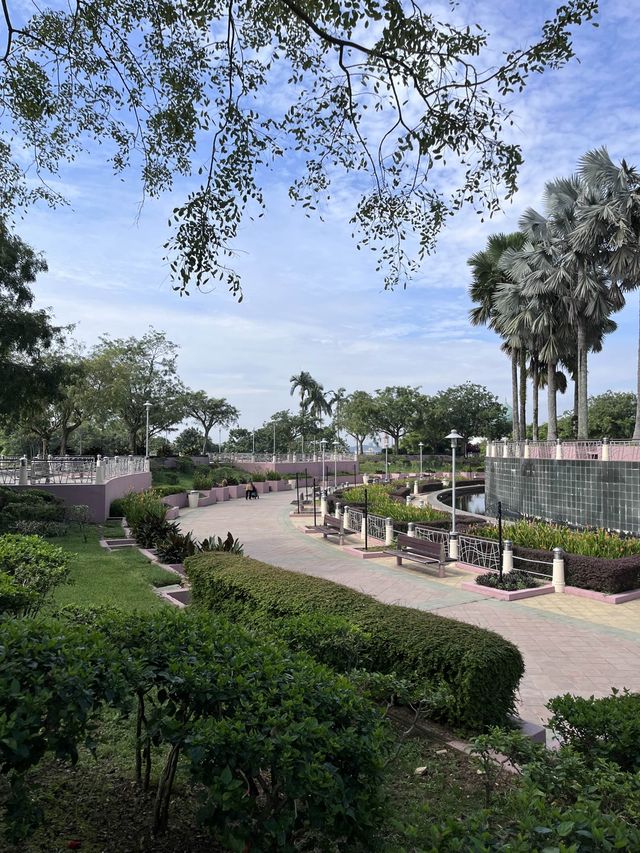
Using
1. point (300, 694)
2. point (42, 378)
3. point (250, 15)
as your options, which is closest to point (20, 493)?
point (42, 378)

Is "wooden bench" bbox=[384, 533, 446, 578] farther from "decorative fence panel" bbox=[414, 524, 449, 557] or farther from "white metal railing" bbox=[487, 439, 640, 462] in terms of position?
"white metal railing" bbox=[487, 439, 640, 462]

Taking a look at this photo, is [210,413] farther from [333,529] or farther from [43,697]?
[43,697]

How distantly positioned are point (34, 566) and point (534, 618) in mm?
7225

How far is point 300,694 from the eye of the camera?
2.51 m

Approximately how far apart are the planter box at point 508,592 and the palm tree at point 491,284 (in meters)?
21.7

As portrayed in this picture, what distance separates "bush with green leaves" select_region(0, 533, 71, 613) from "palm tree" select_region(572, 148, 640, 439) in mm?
19310

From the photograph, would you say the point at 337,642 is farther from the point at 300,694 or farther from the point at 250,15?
the point at 250,15

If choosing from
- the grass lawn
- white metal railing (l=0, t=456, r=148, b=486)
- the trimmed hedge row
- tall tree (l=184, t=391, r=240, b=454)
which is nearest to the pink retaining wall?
white metal railing (l=0, t=456, r=148, b=486)

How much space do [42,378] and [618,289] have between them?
21.2 m

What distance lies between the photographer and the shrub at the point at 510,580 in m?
10.7

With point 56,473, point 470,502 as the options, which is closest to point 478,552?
point 56,473

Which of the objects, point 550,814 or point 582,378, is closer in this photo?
point 550,814

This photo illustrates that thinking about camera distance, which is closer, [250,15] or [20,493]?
[250,15]

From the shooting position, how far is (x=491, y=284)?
102 feet
